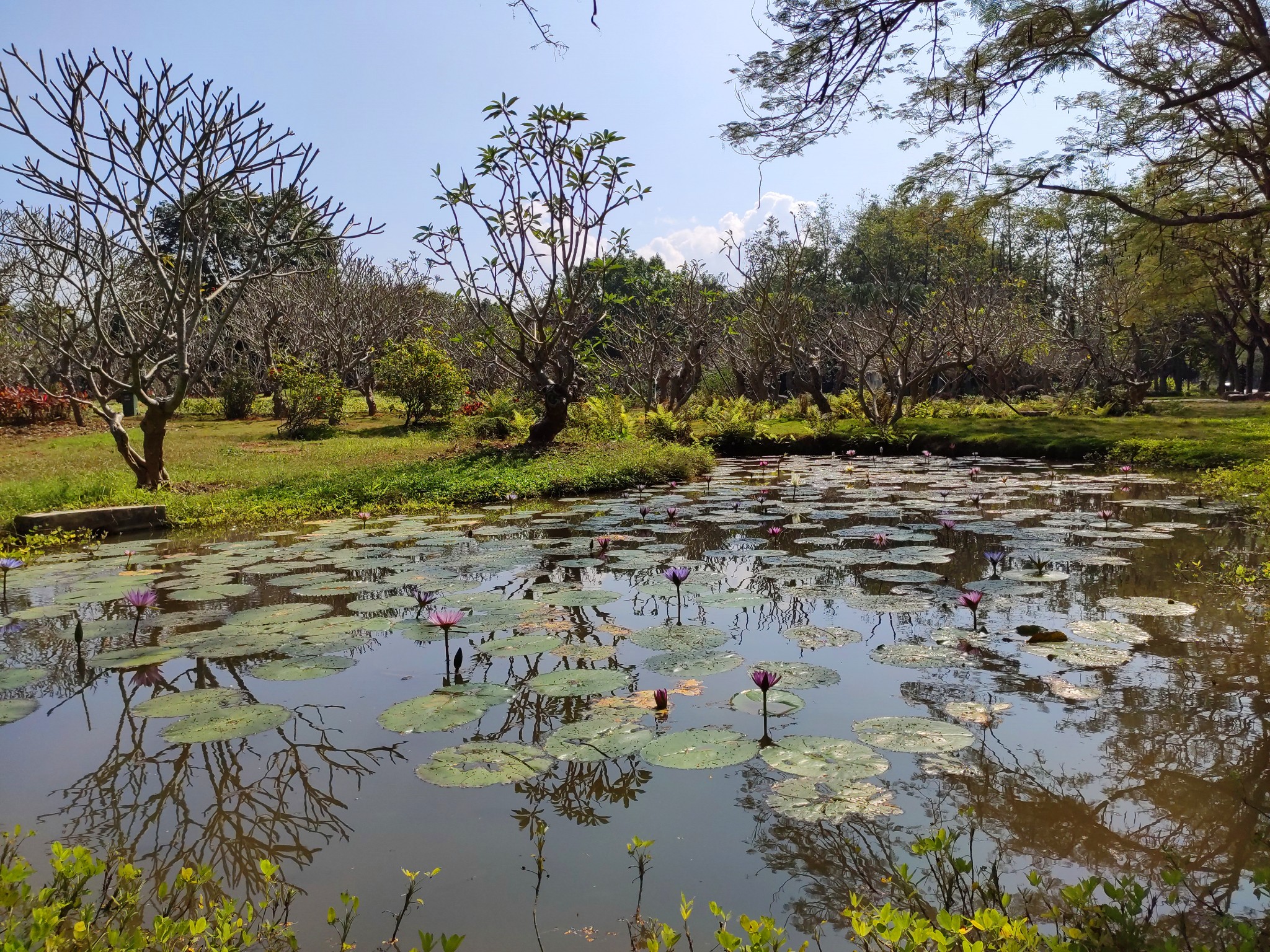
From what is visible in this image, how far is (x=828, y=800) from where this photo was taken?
2260mm

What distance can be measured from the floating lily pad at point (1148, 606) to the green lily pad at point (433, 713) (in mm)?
3396

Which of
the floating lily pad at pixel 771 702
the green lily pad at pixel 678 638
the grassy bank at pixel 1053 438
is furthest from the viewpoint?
the grassy bank at pixel 1053 438

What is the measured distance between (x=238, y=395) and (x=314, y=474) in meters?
11.9

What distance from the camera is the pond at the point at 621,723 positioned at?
205cm

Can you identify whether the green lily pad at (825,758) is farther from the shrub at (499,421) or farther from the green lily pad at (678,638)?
the shrub at (499,421)

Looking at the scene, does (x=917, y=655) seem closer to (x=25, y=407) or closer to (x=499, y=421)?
(x=499, y=421)

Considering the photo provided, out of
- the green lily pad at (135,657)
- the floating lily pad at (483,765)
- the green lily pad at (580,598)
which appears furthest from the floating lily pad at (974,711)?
the green lily pad at (135,657)

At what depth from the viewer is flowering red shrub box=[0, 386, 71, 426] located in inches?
637

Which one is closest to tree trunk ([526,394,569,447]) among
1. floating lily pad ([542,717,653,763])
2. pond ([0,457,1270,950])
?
pond ([0,457,1270,950])

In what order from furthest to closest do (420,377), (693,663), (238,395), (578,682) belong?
(238,395), (420,377), (693,663), (578,682)

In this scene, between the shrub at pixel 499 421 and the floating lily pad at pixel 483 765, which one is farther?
the shrub at pixel 499 421

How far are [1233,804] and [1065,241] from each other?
33.4m

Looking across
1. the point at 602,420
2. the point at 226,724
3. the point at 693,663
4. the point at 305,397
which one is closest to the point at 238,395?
the point at 305,397

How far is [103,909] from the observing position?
1797 millimetres
